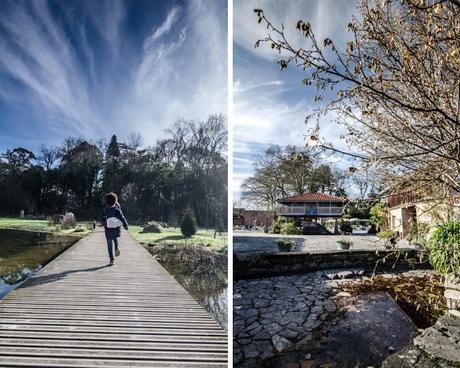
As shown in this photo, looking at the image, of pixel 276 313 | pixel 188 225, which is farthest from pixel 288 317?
pixel 188 225

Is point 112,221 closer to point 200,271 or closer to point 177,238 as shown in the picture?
point 177,238

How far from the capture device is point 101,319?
176 centimetres

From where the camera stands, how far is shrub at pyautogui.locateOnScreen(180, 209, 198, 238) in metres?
2.87

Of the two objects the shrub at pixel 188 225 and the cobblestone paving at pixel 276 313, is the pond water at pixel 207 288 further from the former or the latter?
the shrub at pixel 188 225

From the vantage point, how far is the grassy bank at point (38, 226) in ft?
7.01

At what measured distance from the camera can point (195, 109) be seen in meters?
2.75

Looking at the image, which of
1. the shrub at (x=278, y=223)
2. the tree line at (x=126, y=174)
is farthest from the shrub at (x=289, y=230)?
the tree line at (x=126, y=174)

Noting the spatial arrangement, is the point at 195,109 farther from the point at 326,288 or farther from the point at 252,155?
the point at 326,288

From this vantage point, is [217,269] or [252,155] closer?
[252,155]

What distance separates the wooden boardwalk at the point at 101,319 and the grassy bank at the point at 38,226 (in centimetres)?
9

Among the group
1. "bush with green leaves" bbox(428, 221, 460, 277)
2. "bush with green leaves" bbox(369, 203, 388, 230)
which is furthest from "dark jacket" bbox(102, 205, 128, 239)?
"bush with green leaves" bbox(428, 221, 460, 277)

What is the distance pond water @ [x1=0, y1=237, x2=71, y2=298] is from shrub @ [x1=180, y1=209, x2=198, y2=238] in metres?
1.04

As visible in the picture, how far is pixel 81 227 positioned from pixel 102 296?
523 mm

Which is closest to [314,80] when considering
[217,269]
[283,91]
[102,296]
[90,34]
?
[283,91]
